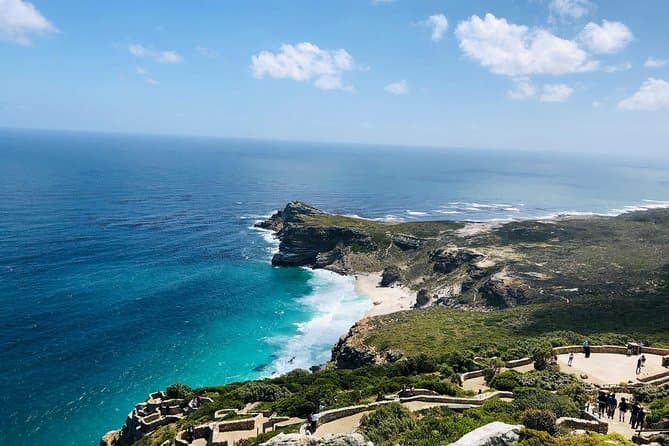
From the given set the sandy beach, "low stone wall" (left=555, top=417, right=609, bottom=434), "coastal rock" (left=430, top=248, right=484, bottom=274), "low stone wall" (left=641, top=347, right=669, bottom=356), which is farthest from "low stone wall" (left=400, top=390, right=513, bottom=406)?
"coastal rock" (left=430, top=248, right=484, bottom=274)

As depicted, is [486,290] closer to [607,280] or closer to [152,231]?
[607,280]

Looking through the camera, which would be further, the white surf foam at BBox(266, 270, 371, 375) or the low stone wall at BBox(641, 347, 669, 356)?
the white surf foam at BBox(266, 270, 371, 375)

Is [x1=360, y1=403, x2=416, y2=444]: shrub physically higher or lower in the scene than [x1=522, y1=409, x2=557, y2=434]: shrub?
lower

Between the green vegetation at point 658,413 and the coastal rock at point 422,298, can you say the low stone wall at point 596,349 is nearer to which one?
the green vegetation at point 658,413

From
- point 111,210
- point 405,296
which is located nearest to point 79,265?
point 111,210

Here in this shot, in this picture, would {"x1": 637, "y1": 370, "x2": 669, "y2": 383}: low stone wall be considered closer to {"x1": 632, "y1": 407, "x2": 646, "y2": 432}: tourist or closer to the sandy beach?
{"x1": 632, "y1": 407, "x2": 646, "y2": 432}: tourist

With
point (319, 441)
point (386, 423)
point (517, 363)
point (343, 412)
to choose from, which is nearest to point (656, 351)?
point (517, 363)

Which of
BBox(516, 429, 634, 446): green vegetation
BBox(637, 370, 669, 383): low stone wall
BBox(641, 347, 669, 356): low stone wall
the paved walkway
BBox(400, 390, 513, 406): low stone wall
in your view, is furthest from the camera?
BBox(641, 347, 669, 356): low stone wall
